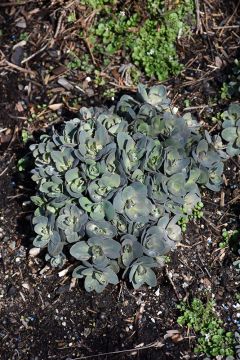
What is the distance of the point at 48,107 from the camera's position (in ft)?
12.2

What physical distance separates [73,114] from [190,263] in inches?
44.7

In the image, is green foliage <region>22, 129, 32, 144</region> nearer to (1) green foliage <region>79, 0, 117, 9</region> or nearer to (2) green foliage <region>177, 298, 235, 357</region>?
(1) green foliage <region>79, 0, 117, 9</region>

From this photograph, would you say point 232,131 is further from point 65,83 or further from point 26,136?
point 26,136

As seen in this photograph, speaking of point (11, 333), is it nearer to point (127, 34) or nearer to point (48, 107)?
point (48, 107)

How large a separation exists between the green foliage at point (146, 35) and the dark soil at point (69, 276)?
114mm

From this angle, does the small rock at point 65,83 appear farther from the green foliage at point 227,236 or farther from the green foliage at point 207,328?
the green foliage at point 207,328

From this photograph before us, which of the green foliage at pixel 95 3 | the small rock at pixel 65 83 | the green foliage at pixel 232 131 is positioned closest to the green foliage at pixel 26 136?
the small rock at pixel 65 83

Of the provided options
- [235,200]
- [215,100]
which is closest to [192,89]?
[215,100]

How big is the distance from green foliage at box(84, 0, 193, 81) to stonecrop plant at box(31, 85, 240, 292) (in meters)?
0.75

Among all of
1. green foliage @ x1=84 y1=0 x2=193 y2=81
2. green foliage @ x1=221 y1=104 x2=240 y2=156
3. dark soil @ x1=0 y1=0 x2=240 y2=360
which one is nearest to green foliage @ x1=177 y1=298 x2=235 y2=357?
dark soil @ x1=0 y1=0 x2=240 y2=360

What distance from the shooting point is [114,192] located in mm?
2893

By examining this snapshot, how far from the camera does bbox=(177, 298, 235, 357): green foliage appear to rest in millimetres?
2990

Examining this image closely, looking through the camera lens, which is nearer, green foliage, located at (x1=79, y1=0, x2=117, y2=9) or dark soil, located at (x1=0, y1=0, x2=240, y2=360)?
dark soil, located at (x1=0, y1=0, x2=240, y2=360)

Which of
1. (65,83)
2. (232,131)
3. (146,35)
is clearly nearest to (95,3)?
(146,35)
